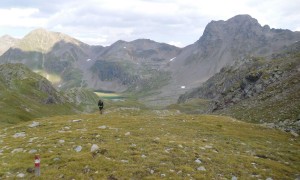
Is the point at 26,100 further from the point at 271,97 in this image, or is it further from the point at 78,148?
the point at 78,148

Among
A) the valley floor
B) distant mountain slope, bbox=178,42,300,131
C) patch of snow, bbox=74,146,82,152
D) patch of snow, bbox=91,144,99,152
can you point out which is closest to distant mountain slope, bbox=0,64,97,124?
distant mountain slope, bbox=178,42,300,131

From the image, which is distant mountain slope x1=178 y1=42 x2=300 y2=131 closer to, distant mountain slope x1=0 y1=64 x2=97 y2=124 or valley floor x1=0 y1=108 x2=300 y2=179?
valley floor x1=0 y1=108 x2=300 y2=179

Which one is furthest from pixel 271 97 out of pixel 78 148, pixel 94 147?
pixel 78 148

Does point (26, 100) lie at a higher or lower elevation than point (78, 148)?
lower

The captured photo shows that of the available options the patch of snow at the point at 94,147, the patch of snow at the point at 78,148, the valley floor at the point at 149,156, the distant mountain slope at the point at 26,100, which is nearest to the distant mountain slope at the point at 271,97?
the valley floor at the point at 149,156

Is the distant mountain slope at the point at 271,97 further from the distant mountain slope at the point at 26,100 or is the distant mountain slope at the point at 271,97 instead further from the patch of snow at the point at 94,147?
the distant mountain slope at the point at 26,100

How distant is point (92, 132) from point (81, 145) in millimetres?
5244

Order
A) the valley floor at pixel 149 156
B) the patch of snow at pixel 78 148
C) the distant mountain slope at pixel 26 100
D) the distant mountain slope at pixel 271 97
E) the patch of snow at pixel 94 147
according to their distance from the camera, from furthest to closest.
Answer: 1. the distant mountain slope at pixel 26 100
2. the distant mountain slope at pixel 271 97
3. the patch of snow at pixel 78 148
4. the patch of snow at pixel 94 147
5. the valley floor at pixel 149 156

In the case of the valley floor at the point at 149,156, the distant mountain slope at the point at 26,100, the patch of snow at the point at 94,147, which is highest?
the patch of snow at the point at 94,147

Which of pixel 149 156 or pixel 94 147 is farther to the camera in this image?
pixel 94 147

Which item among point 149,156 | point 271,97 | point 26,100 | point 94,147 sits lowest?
point 26,100

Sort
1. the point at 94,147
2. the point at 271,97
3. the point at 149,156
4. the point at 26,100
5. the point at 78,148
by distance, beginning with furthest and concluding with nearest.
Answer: the point at 26,100, the point at 271,97, the point at 78,148, the point at 94,147, the point at 149,156

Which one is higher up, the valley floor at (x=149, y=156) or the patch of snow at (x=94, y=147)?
the patch of snow at (x=94, y=147)

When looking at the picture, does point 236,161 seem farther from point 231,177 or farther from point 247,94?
point 247,94
